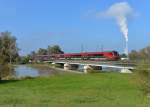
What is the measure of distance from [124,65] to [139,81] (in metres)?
51.6

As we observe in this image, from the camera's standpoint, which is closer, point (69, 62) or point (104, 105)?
point (104, 105)

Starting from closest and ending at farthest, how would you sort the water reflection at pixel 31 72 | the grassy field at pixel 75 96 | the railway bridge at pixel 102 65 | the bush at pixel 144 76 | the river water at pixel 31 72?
the grassy field at pixel 75 96, the bush at pixel 144 76, the railway bridge at pixel 102 65, the river water at pixel 31 72, the water reflection at pixel 31 72

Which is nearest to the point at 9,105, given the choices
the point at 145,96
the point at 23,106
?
the point at 23,106

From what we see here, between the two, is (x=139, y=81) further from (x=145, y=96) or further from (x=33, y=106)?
(x=33, y=106)

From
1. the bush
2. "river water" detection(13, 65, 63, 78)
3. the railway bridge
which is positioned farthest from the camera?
"river water" detection(13, 65, 63, 78)

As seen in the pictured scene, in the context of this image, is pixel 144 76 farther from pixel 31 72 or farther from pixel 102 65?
pixel 31 72

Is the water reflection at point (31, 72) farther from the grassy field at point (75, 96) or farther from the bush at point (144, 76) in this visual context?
the bush at point (144, 76)

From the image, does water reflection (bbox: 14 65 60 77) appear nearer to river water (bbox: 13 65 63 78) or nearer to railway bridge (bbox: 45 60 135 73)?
river water (bbox: 13 65 63 78)

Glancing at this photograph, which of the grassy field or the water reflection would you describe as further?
the water reflection

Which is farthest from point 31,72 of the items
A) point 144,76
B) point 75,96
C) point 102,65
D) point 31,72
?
point 75,96

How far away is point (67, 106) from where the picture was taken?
1625 cm

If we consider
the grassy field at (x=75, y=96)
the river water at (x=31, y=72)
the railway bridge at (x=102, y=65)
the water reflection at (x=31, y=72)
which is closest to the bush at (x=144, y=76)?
the grassy field at (x=75, y=96)

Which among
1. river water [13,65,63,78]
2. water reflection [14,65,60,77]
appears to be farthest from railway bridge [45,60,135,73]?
water reflection [14,65,60,77]

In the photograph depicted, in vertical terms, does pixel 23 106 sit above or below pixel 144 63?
below
